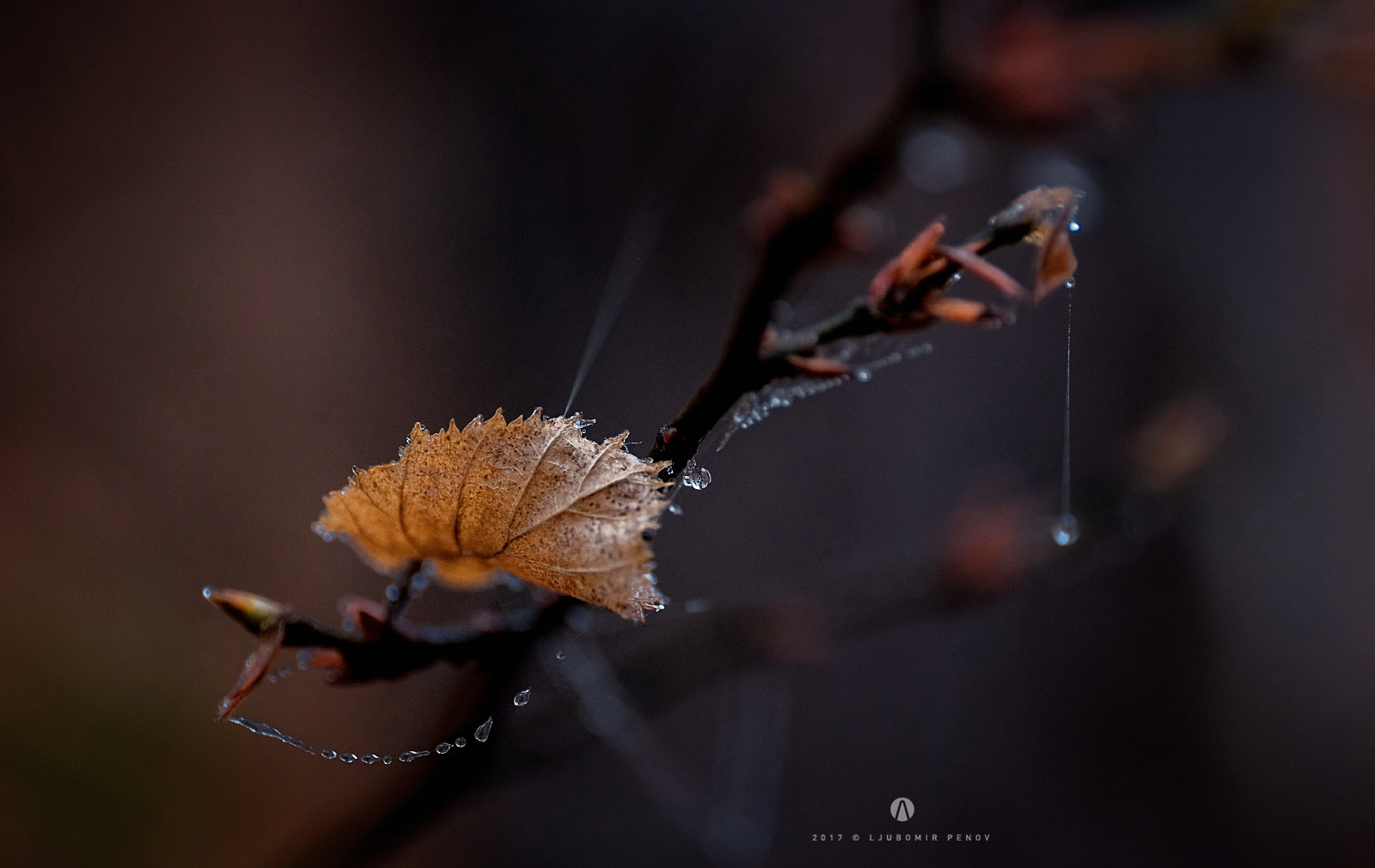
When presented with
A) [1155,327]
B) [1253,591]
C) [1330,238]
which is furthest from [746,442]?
[1330,238]

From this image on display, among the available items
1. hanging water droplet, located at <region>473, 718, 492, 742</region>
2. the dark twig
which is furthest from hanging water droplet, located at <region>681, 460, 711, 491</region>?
hanging water droplet, located at <region>473, 718, 492, 742</region>

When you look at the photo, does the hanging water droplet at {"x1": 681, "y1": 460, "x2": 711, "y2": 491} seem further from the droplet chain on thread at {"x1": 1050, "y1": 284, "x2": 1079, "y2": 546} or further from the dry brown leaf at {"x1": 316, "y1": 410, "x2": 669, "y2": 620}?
the droplet chain on thread at {"x1": 1050, "y1": 284, "x2": 1079, "y2": 546}

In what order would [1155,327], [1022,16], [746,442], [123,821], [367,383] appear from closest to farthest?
[1022,16]
[123,821]
[367,383]
[746,442]
[1155,327]

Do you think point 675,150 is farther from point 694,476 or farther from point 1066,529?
point 694,476

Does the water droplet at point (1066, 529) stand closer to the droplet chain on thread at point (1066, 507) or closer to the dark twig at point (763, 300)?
the droplet chain on thread at point (1066, 507)

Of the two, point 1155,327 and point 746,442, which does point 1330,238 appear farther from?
point 746,442

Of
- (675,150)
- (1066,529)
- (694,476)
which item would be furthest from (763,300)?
(675,150)
